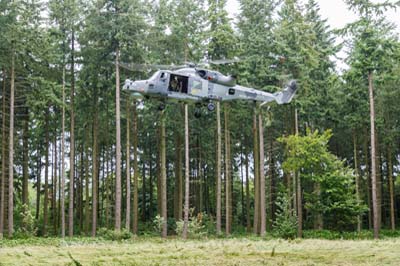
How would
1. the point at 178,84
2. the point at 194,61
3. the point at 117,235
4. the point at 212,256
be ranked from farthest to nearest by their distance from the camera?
the point at 194,61 → the point at 117,235 → the point at 178,84 → the point at 212,256

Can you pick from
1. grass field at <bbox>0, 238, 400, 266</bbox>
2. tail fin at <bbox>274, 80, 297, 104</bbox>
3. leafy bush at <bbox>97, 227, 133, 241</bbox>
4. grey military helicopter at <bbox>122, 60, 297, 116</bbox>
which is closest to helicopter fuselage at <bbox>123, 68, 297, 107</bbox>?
grey military helicopter at <bbox>122, 60, 297, 116</bbox>

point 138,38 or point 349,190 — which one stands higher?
point 138,38

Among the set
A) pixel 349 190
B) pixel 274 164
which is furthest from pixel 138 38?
pixel 274 164

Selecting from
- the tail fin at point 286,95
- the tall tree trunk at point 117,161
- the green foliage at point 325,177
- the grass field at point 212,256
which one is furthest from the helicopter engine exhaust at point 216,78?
the green foliage at point 325,177

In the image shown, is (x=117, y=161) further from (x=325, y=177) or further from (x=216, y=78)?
(x=325, y=177)

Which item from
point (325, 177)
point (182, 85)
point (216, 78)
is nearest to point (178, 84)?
point (182, 85)

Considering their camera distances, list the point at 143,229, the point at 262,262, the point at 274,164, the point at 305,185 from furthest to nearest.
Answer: the point at 274,164 < the point at 143,229 < the point at 305,185 < the point at 262,262

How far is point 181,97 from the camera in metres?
14.6

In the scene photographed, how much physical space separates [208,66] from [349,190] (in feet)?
28.7

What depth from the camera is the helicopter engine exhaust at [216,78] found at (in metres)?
14.7

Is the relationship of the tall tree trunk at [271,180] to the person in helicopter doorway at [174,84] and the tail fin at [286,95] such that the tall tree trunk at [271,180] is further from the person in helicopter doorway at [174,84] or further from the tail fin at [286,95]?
the person in helicopter doorway at [174,84]

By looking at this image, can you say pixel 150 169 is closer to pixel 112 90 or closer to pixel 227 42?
pixel 112 90

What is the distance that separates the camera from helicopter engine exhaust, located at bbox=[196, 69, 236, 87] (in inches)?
579

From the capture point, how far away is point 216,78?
49.1ft
